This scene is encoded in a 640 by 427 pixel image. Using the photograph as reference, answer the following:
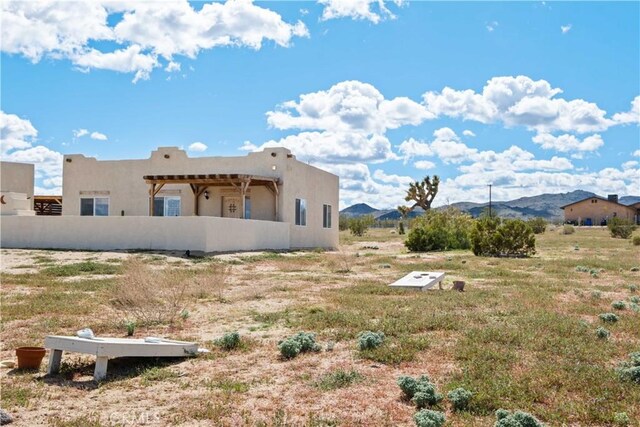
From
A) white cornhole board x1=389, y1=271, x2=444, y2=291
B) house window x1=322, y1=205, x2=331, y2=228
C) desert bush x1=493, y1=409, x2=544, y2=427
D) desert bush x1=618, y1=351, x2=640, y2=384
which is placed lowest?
desert bush x1=493, y1=409, x2=544, y2=427

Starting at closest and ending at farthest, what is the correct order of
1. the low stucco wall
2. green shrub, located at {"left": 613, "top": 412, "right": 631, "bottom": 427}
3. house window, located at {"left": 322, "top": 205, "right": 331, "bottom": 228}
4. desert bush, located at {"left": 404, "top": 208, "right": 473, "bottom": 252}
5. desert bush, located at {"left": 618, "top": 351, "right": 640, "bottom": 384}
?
green shrub, located at {"left": 613, "top": 412, "right": 631, "bottom": 427}, desert bush, located at {"left": 618, "top": 351, "right": 640, "bottom": 384}, the low stucco wall, desert bush, located at {"left": 404, "top": 208, "right": 473, "bottom": 252}, house window, located at {"left": 322, "top": 205, "right": 331, "bottom": 228}

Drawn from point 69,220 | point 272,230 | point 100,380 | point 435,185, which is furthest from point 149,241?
point 435,185

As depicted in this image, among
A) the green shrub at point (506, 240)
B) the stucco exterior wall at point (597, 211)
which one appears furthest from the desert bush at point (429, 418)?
the stucco exterior wall at point (597, 211)

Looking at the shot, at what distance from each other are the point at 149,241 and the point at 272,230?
632cm

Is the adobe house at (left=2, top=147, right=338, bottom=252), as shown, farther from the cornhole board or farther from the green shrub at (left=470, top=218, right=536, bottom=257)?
the cornhole board

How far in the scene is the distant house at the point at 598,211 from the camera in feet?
277

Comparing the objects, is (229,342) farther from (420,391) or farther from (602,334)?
(602,334)

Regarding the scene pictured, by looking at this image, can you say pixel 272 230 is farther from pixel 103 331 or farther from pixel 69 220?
pixel 103 331

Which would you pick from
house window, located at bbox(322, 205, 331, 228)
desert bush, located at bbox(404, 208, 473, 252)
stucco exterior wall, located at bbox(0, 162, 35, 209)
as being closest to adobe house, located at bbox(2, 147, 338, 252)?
house window, located at bbox(322, 205, 331, 228)

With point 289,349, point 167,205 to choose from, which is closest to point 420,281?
point 289,349

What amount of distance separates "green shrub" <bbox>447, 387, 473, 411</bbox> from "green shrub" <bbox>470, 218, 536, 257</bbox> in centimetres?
2273

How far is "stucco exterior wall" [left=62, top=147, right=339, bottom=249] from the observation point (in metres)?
28.7

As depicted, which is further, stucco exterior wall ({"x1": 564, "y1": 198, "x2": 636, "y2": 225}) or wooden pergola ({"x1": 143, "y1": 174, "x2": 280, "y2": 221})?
stucco exterior wall ({"x1": 564, "y1": 198, "x2": 636, "y2": 225})

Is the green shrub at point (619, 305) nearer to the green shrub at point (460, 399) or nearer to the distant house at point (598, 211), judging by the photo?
the green shrub at point (460, 399)
